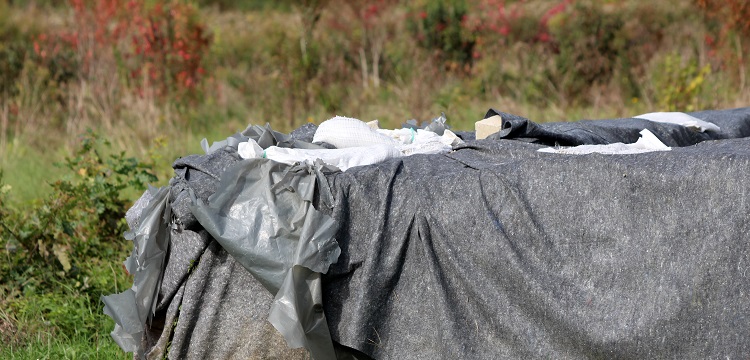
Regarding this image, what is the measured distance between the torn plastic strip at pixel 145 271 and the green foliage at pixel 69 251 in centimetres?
85

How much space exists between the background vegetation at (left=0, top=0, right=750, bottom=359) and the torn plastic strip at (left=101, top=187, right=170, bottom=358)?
1107mm

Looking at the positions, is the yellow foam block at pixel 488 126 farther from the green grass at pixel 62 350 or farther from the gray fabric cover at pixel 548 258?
the green grass at pixel 62 350

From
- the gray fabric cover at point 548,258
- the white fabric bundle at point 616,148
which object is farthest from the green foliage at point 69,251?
the white fabric bundle at point 616,148

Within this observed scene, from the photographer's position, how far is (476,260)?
3115 mm

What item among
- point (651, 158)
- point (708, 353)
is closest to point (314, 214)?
point (651, 158)

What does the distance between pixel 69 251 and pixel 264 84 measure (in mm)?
5176

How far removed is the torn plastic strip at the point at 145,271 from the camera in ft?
10.8

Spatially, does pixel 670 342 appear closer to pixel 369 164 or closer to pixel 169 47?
pixel 369 164

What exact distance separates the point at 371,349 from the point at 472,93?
6357 mm

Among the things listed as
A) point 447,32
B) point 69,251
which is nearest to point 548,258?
point 69,251

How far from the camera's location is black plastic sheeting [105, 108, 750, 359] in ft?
9.21

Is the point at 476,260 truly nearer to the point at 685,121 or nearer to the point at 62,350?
the point at 62,350

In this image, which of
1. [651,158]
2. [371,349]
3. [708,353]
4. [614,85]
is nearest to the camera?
[708,353]

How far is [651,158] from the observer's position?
299cm
